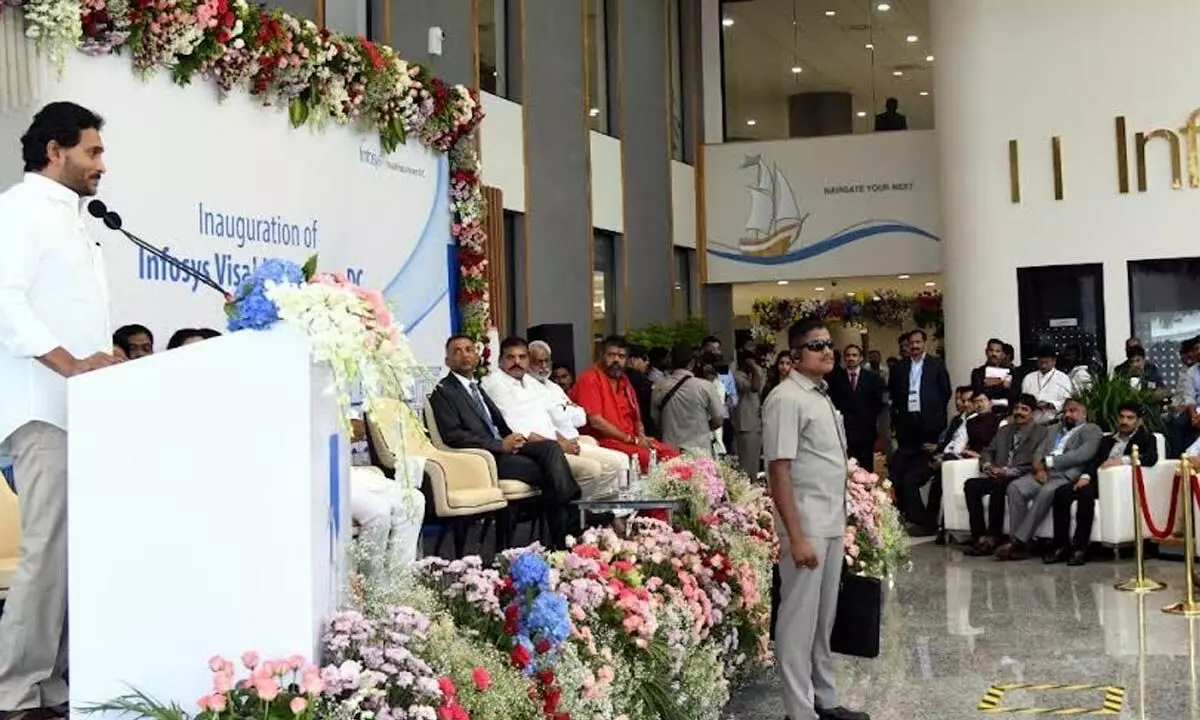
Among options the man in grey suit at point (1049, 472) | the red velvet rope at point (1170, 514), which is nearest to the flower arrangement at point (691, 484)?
the red velvet rope at point (1170, 514)

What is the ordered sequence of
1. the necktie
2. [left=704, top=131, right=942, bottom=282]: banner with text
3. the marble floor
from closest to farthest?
the marble floor < the necktie < [left=704, top=131, right=942, bottom=282]: banner with text

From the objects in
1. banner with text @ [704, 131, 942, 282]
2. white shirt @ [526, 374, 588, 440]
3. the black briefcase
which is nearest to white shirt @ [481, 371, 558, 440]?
white shirt @ [526, 374, 588, 440]

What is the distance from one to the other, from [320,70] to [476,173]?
2100mm

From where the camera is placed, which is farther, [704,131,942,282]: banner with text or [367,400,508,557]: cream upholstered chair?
[704,131,942,282]: banner with text

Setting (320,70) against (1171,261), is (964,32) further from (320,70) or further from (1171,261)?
(320,70)

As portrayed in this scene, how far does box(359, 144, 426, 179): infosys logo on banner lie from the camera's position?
8773 millimetres

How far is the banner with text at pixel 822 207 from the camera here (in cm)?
1764

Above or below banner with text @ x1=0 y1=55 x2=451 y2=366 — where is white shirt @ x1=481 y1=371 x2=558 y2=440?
below

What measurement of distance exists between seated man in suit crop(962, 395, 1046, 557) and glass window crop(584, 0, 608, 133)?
18.0ft

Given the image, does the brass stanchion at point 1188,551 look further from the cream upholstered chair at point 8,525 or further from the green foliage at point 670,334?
the green foliage at point 670,334

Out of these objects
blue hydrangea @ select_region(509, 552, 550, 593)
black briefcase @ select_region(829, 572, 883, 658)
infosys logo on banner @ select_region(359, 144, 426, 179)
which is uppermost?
infosys logo on banner @ select_region(359, 144, 426, 179)

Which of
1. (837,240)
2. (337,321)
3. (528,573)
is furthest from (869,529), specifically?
(837,240)

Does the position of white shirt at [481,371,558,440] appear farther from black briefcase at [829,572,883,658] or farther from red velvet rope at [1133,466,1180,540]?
red velvet rope at [1133,466,1180,540]

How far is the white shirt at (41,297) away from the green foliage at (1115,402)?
8694mm
